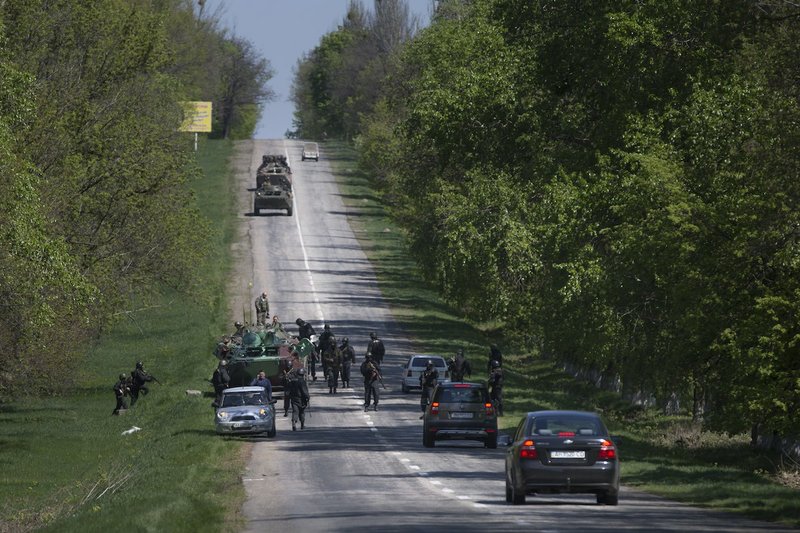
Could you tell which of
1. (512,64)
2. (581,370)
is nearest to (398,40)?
(581,370)

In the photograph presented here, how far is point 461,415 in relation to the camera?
35594mm

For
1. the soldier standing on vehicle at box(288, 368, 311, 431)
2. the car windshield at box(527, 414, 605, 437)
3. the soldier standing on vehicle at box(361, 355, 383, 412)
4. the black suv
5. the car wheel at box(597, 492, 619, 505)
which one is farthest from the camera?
the soldier standing on vehicle at box(361, 355, 383, 412)

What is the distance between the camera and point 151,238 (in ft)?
178

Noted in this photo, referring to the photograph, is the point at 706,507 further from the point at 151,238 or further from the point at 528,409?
the point at 151,238

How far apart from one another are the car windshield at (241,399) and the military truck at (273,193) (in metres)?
65.1

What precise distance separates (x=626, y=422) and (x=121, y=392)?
16085mm

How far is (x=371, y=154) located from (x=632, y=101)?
2425 inches

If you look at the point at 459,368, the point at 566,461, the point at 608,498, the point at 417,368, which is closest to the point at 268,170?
the point at 417,368

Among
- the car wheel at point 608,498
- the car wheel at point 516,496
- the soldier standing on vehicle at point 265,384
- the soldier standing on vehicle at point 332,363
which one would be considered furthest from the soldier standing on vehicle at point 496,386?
the car wheel at point 516,496

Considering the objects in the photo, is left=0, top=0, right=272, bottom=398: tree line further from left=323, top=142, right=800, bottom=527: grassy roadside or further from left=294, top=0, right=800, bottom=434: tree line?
left=323, top=142, right=800, bottom=527: grassy roadside

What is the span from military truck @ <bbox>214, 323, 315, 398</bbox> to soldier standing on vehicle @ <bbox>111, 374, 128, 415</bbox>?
139 inches

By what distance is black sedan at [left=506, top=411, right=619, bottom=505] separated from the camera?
22.2 metres

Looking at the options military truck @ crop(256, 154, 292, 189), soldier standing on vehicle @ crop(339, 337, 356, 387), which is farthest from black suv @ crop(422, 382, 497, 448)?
military truck @ crop(256, 154, 292, 189)

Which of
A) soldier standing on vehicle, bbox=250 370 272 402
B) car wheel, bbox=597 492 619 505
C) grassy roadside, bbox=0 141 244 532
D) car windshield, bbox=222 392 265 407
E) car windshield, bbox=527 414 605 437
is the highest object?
car windshield, bbox=527 414 605 437
